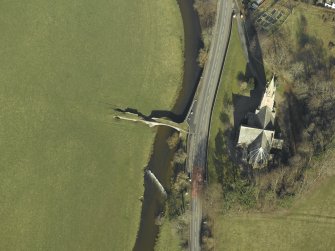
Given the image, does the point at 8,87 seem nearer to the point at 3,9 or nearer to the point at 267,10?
the point at 3,9

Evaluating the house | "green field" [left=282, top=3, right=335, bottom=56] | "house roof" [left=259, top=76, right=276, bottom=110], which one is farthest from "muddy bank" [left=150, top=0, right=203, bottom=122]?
"green field" [left=282, top=3, right=335, bottom=56]

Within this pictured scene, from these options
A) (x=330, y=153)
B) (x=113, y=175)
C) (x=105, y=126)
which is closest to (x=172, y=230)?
(x=113, y=175)

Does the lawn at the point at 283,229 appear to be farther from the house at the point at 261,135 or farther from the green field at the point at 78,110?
the green field at the point at 78,110

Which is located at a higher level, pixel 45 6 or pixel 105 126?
pixel 45 6

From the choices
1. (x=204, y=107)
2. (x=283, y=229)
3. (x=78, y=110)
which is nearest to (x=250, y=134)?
(x=204, y=107)

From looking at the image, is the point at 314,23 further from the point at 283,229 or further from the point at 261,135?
the point at 283,229

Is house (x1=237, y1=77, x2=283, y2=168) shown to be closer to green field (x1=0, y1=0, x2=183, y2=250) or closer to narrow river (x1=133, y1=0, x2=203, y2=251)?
narrow river (x1=133, y1=0, x2=203, y2=251)

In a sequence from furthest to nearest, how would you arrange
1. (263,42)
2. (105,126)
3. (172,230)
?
1. (263,42)
2. (105,126)
3. (172,230)

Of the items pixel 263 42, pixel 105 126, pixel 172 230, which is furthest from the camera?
pixel 263 42
